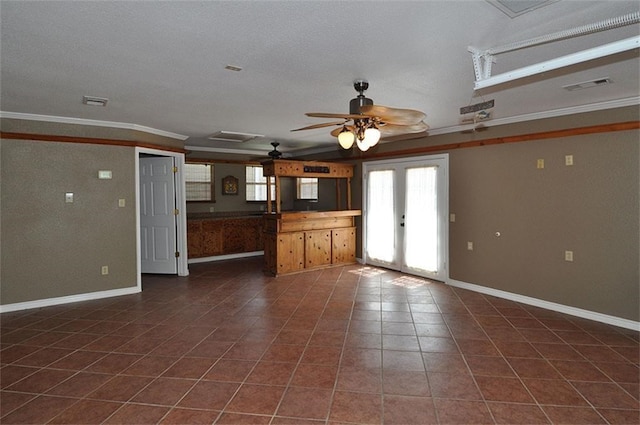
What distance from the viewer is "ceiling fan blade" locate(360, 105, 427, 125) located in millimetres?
2616

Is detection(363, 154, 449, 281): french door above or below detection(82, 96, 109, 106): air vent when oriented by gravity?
below

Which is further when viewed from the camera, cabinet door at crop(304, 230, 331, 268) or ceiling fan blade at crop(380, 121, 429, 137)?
cabinet door at crop(304, 230, 331, 268)

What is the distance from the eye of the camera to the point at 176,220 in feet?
20.1

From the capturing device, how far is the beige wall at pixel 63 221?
4430mm

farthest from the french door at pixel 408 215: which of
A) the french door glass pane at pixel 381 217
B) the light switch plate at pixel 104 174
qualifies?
the light switch plate at pixel 104 174

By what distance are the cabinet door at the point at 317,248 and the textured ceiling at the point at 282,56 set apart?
2.80 meters

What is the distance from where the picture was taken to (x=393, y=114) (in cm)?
273

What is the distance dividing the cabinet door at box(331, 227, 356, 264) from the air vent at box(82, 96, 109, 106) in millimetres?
4307

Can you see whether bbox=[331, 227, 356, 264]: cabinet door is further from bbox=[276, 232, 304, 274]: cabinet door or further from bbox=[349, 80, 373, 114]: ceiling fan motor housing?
bbox=[349, 80, 373, 114]: ceiling fan motor housing

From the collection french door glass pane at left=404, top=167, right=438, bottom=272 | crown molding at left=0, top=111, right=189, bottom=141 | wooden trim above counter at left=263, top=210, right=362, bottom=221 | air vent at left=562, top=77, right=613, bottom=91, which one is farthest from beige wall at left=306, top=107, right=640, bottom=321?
crown molding at left=0, top=111, right=189, bottom=141

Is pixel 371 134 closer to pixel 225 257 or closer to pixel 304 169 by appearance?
pixel 304 169

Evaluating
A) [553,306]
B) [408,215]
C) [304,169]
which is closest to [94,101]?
[304,169]

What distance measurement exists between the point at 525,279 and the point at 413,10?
Result: 4.05m

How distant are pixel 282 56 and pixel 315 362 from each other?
2.52 m
